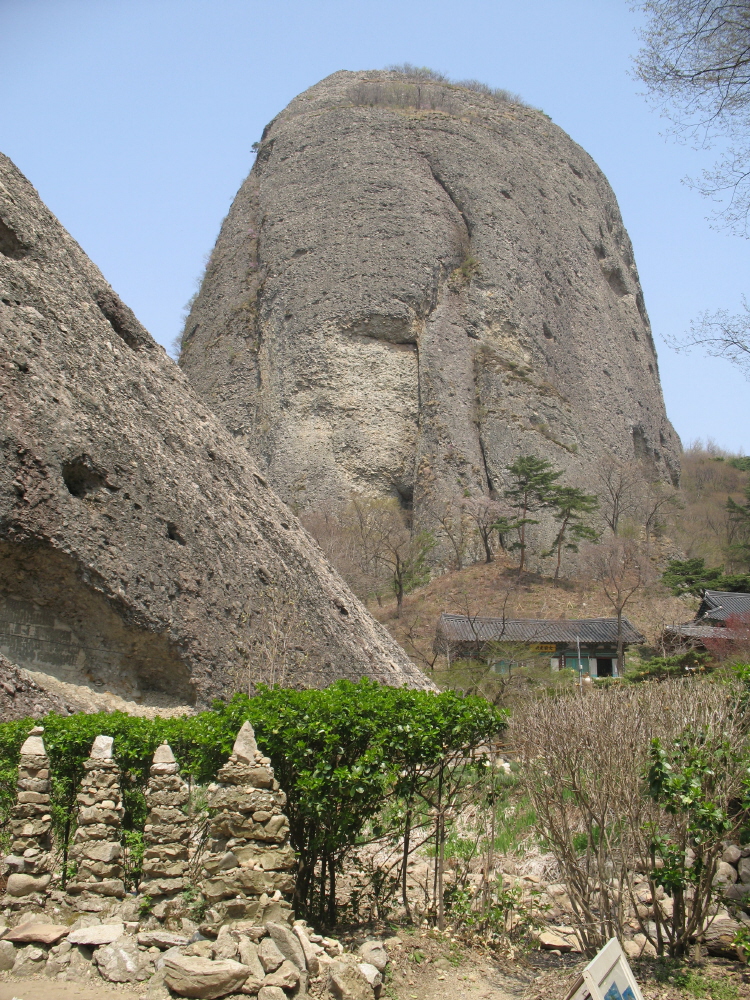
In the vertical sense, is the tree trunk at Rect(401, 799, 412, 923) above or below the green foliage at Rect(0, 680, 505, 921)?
below

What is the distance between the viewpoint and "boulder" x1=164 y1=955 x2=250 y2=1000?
4.78 meters

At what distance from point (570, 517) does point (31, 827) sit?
3147 cm

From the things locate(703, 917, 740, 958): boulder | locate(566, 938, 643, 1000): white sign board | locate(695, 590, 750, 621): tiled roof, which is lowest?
locate(703, 917, 740, 958): boulder

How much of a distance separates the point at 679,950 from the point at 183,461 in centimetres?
846

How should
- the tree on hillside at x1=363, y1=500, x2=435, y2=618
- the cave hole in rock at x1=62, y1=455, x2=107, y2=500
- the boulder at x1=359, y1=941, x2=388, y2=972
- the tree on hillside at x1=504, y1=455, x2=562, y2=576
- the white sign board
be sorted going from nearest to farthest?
the white sign board
the boulder at x1=359, y1=941, x2=388, y2=972
the cave hole in rock at x1=62, y1=455, x2=107, y2=500
the tree on hillside at x1=363, y1=500, x2=435, y2=618
the tree on hillside at x1=504, y1=455, x2=562, y2=576

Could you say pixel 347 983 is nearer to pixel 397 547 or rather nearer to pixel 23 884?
pixel 23 884

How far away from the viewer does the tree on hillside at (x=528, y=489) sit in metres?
34.6

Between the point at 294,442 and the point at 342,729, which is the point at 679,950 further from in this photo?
the point at 294,442

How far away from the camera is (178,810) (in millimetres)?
6203

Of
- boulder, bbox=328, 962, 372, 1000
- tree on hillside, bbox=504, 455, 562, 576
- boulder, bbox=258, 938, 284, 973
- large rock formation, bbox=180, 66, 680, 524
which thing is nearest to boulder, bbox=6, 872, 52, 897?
boulder, bbox=258, 938, 284, 973

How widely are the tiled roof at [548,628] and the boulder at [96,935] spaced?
65.7 ft

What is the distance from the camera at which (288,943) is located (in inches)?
204

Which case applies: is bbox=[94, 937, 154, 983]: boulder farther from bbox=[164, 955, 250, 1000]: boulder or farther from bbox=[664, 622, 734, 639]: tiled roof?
bbox=[664, 622, 734, 639]: tiled roof

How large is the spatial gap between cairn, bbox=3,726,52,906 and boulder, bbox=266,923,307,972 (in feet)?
6.35
